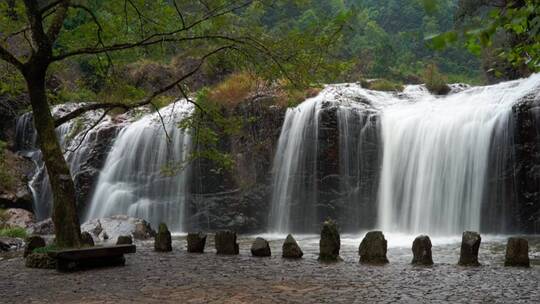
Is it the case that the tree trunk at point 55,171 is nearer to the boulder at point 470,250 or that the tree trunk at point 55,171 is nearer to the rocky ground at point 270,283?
the rocky ground at point 270,283

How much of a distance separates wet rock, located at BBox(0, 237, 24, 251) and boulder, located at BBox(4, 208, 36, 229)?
5401 millimetres

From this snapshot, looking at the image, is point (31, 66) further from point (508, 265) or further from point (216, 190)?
point (216, 190)

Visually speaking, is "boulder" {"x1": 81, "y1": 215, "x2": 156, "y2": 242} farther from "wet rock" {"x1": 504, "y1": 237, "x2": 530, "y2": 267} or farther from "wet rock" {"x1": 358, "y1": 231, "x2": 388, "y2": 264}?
"wet rock" {"x1": 504, "y1": 237, "x2": 530, "y2": 267}

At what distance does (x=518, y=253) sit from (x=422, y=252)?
1.39 metres

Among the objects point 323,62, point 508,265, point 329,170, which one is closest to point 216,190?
point 329,170

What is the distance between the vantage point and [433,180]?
16719 millimetres

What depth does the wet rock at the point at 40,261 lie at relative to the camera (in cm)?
945

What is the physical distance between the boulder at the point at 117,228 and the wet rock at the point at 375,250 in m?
8.81

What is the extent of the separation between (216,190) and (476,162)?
30.7 feet

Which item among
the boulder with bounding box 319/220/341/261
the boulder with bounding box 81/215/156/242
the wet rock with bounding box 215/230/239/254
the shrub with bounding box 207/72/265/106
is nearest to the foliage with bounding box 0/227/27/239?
the boulder with bounding box 81/215/156/242

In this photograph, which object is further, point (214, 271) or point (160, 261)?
point (160, 261)

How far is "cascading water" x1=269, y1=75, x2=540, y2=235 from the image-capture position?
1559 cm

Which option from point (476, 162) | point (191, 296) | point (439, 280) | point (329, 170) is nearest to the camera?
point (191, 296)

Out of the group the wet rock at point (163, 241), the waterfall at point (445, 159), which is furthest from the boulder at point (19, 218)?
the waterfall at point (445, 159)
